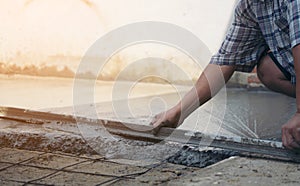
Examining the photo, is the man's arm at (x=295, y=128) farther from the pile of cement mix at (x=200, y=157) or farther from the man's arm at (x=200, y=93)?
the man's arm at (x=200, y=93)

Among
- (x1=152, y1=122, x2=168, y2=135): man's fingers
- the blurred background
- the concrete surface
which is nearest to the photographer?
the concrete surface

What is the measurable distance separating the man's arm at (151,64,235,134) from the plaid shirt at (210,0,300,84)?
4cm

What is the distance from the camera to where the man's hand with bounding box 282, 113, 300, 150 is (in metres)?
2.06

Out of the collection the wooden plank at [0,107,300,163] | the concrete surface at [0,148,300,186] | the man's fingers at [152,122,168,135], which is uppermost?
the man's fingers at [152,122,168,135]

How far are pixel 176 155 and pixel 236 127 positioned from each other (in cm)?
116

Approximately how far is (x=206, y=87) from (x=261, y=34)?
0.35 m

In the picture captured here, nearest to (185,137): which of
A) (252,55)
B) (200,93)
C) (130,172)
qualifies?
(200,93)

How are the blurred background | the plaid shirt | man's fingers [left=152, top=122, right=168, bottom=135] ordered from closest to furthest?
1. the plaid shirt
2. man's fingers [left=152, top=122, right=168, bottom=135]
3. the blurred background

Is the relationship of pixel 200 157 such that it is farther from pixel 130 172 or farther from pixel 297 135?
pixel 297 135

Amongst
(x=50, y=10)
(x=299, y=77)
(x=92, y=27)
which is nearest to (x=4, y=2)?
(x=50, y=10)

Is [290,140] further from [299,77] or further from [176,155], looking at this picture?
[176,155]

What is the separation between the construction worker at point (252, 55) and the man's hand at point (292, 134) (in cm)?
36

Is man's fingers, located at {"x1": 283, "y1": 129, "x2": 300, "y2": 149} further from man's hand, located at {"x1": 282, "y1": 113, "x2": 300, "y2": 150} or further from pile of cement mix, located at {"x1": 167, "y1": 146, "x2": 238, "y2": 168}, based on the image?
pile of cement mix, located at {"x1": 167, "y1": 146, "x2": 238, "y2": 168}

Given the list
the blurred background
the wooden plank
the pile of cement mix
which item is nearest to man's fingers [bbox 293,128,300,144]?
the wooden plank
